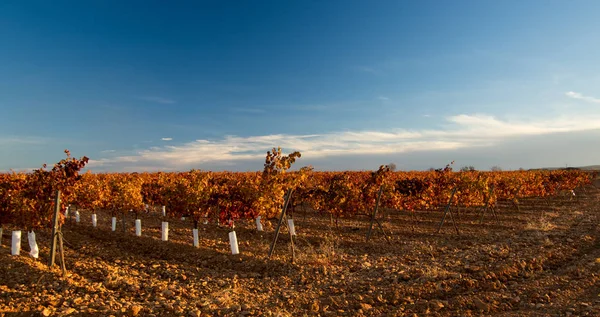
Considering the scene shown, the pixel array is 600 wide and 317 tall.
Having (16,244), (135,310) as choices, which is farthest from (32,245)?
(135,310)

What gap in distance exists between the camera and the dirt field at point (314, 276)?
705cm

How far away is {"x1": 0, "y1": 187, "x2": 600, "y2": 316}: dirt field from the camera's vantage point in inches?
278

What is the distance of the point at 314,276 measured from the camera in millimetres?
9398

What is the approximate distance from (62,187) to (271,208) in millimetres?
6142

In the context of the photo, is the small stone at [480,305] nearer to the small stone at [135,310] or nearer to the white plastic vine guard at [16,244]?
the small stone at [135,310]

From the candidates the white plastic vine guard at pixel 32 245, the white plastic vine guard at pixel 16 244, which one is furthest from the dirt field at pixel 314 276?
the white plastic vine guard at pixel 32 245

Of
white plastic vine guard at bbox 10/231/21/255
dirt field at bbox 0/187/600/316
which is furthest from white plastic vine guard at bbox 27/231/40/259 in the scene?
dirt field at bbox 0/187/600/316

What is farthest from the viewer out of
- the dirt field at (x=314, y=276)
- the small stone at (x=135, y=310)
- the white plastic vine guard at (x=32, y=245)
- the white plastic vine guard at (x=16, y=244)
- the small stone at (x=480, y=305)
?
the white plastic vine guard at (x=32, y=245)

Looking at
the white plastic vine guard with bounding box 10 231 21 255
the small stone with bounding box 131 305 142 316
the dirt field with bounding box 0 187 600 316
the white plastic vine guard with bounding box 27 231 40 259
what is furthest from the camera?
the white plastic vine guard with bounding box 27 231 40 259

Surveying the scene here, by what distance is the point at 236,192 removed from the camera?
43.1ft

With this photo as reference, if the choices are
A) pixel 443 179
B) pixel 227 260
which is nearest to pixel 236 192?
pixel 227 260

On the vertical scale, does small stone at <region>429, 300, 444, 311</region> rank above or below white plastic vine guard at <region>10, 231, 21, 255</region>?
below

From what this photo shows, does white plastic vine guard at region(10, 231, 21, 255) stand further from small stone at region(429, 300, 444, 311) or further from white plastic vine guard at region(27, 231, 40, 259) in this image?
small stone at region(429, 300, 444, 311)

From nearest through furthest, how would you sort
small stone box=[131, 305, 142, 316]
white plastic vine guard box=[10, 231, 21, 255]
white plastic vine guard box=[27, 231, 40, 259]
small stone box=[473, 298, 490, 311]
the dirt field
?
small stone box=[131, 305, 142, 316] → small stone box=[473, 298, 490, 311] → the dirt field → white plastic vine guard box=[10, 231, 21, 255] → white plastic vine guard box=[27, 231, 40, 259]
